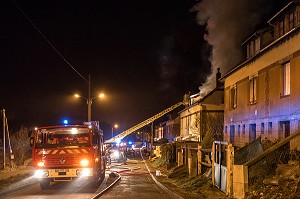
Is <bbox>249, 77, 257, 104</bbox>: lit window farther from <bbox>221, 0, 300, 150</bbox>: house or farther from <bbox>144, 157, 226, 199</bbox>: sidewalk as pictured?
<bbox>144, 157, 226, 199</bbox>: sidewalk

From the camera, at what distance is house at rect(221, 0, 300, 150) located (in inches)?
772

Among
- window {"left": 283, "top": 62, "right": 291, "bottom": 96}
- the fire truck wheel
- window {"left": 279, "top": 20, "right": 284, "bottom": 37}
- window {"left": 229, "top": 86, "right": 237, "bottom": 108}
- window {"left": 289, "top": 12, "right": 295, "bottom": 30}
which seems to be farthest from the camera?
window {"left": 229, "top": 86, "right": 237, "bottom": 108}

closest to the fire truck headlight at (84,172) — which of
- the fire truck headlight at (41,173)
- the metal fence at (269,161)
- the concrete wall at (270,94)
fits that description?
the fire truck headlight at (41,173)

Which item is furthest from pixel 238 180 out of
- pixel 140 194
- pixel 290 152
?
pixel 140 194

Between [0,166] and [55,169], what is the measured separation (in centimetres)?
1306

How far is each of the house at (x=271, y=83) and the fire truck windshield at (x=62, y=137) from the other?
821cm

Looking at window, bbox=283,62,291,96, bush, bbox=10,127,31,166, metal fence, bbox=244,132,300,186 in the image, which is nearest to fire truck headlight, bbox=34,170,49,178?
metal fence, bbox=244,132,300,186

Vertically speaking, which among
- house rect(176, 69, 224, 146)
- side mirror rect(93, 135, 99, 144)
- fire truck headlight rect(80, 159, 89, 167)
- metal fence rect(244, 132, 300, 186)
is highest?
house rect(176, 69, 224, 146)

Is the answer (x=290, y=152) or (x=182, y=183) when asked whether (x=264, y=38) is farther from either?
(x=290, y=152)

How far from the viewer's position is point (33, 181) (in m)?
20.4

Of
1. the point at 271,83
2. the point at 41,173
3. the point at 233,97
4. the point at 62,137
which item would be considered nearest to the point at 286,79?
the point at 271,83

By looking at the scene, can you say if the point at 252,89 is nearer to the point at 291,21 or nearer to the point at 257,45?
the point at 257,45

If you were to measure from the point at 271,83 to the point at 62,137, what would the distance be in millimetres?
11565

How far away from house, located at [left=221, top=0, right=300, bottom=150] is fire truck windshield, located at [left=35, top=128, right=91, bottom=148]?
8208mm
